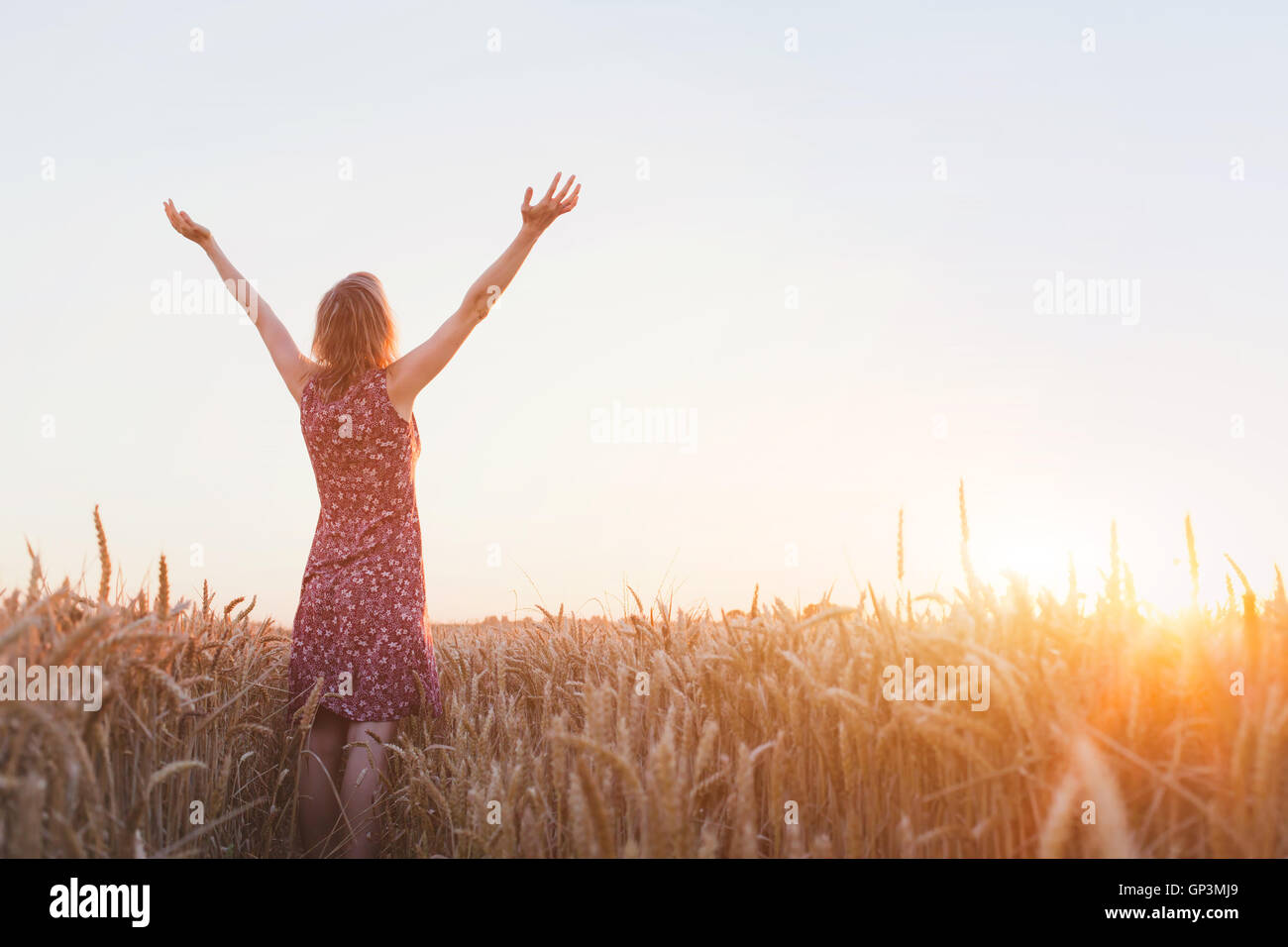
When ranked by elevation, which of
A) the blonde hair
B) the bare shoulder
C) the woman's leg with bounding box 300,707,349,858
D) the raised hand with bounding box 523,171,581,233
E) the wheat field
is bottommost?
the woman's leg with bounding box 300,707,349,858

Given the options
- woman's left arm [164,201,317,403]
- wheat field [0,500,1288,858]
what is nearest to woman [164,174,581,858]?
woman's left arm [164,201,317,403]

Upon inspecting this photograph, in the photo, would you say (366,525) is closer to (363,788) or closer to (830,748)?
(363,788)

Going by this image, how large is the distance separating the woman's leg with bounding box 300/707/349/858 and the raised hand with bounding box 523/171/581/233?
2.40 meters

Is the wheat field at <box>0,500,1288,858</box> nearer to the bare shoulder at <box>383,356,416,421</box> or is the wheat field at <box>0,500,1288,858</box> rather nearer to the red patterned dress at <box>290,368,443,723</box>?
the red patterned dress at <box>290,368,443,723</box>

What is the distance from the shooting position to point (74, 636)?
5.80 ft

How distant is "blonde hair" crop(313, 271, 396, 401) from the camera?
11.5 ft

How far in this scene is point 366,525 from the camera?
3.41 metres

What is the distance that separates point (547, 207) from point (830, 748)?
2.55 m

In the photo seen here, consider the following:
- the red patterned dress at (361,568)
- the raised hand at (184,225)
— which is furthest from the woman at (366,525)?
the raised hand at (184,225)

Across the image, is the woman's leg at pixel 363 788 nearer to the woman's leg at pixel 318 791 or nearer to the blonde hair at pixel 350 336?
the woman's leg at pixel 318 791
